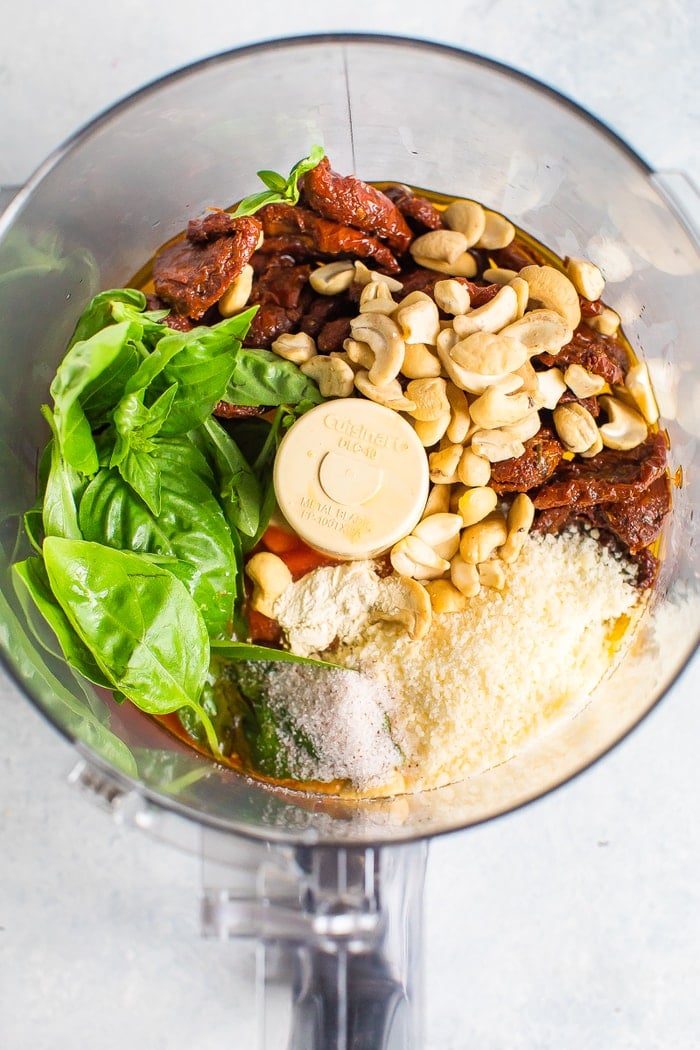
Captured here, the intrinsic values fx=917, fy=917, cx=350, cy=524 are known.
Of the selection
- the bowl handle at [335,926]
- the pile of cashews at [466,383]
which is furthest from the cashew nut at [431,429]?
the bowl handle at [335,926]

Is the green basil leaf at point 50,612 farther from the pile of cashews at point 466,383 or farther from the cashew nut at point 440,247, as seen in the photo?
the cashew nut at point 440,247

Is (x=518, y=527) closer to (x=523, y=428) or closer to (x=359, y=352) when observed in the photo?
(x=523, y=428)

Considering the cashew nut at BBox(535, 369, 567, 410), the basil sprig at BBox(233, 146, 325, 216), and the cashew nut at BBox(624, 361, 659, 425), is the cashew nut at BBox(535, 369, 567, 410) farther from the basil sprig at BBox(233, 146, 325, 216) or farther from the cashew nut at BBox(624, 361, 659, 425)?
the basil sprig at BBox(233, 146, 325, 216)

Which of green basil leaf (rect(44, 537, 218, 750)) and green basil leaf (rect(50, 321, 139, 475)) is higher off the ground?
green basil leaf (rect(50, 321, 139, 475))

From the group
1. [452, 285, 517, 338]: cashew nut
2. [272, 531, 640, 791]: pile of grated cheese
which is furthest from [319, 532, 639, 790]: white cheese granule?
[452, 285, 517, 338]: cashew nut

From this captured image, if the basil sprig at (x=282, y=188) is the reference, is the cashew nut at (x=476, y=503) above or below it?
below
